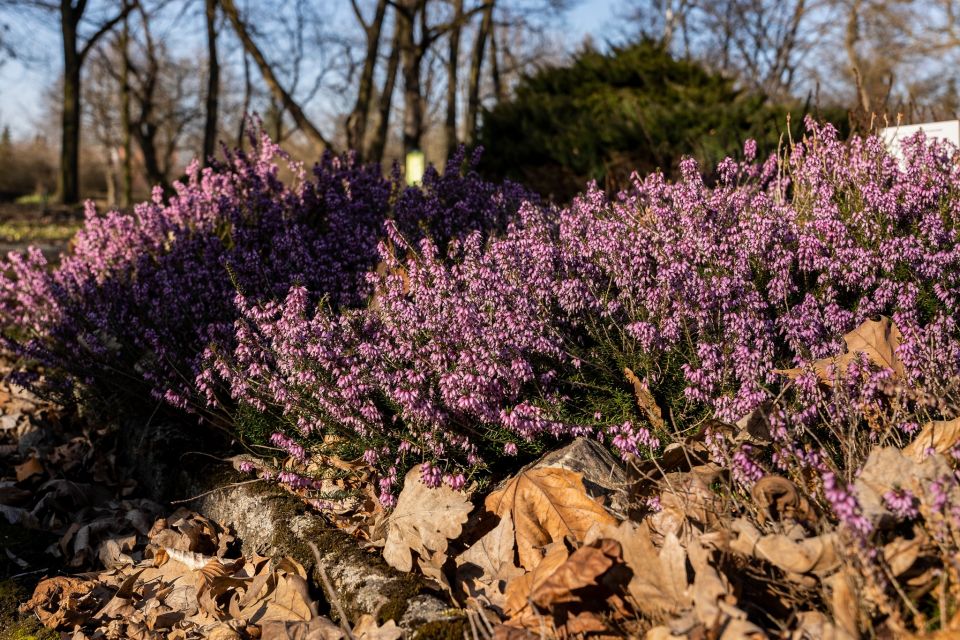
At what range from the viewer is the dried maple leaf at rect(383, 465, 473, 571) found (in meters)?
2.53

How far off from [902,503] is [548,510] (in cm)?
103

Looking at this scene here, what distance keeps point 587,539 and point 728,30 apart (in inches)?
1559

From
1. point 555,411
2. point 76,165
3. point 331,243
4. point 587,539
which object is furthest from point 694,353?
point 76,165

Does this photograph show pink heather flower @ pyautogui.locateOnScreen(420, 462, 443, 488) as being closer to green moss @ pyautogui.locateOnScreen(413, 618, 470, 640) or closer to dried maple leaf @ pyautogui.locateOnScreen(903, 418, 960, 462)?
green moss @ pyautogui.locateOnScreen(413, 618, 470, 640)

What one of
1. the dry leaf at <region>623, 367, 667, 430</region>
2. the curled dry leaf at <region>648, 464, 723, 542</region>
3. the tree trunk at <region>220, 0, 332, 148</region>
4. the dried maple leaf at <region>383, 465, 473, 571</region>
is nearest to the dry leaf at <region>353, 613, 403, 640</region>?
the dried maple leaf at <region>383, 465, 473, 571</region>

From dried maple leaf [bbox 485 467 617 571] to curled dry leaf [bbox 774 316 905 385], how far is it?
82cm

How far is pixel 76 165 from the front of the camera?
779 inches

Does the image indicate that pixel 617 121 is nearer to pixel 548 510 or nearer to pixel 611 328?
pixel 611 328

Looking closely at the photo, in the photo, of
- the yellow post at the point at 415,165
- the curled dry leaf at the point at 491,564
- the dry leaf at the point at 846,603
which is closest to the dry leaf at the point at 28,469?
the curled dry leaf at the point at 491,564


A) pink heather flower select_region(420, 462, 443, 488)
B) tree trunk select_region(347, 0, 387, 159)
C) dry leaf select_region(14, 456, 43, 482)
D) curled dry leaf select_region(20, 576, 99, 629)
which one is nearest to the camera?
pink heather flower select_region(420, 462, 443, 488)

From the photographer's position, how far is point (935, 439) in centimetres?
232

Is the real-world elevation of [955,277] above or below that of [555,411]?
above

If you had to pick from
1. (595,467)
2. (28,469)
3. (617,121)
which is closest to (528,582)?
(595,467)

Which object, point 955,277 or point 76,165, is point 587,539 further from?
point 76,165
